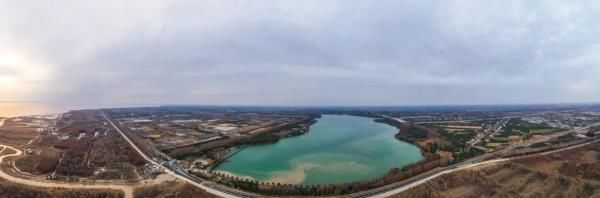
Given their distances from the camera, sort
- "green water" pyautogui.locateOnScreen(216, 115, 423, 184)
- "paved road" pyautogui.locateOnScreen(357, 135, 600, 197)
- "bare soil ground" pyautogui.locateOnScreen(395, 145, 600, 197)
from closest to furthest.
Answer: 1. "bare soil ground" pyautogui.locateOnScreen(395, 145, 600, 197)
2. "paved road" pyautogui.locateOnScreen(357, 135, 600, 197)
3. "green water" pyautogui.locateOnScreen(216, 115, 423, 184)

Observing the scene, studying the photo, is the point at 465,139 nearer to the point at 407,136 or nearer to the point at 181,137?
the point at 407,136

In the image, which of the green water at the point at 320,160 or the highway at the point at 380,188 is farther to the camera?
the green water at the point at 320,160

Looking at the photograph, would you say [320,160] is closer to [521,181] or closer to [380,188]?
[380,188]

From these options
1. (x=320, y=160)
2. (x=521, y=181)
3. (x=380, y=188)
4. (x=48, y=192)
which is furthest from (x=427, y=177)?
(x=48, y=192)

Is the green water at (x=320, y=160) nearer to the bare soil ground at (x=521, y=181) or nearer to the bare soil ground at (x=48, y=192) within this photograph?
the bare soil ground at (x=521, y=181)

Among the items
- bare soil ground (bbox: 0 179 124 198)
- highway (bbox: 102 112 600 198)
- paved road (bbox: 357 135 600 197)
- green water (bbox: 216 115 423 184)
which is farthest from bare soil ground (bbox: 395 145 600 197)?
bare soil ground (bbox: 0 179 124 198)

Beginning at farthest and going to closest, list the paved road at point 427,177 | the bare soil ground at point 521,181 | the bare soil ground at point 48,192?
the paved road at point 427,177 → the bare soil ground at point 521,181 → the bare soil ground at point 48,192

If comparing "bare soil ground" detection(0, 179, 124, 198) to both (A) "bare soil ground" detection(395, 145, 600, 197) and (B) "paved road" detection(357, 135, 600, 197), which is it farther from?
(A) "bare soil ground" detection(395, 145, 600, 197)

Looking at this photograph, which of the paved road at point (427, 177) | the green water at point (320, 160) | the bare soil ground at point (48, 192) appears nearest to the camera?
the bare soil ground at point (48, 192)

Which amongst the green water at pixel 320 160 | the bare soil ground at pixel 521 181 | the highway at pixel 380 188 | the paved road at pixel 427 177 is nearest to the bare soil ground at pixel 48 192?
the highway at pixel 380 188

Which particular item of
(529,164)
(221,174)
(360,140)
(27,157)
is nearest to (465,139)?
(360,140)
